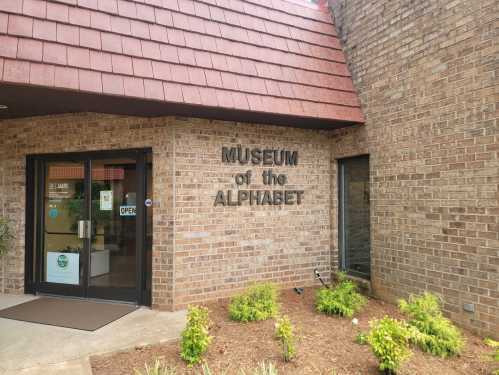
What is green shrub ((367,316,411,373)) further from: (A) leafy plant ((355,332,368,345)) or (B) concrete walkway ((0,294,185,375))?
(B) concrete walkway ((0,294,185,375))

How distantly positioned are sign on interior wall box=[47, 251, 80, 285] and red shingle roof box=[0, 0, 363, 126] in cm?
340

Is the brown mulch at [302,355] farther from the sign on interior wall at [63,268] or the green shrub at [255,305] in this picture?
the sign on interior wall at [63,268]

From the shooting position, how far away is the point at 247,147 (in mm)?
6355

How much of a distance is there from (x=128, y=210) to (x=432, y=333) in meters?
4.61

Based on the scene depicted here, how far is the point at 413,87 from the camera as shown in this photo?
5.52m

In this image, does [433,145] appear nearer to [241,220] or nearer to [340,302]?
[340,302]

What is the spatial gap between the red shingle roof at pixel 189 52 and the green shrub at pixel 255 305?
8.53 feet

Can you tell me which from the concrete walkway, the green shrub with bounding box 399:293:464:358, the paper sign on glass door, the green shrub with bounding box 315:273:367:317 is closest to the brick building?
the paper sign on glass door

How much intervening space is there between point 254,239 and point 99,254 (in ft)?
8.58

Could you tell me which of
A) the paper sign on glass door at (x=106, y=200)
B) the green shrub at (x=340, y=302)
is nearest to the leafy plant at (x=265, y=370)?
the green shrub at (x=340, y=302)

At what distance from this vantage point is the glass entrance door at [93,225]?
606cm

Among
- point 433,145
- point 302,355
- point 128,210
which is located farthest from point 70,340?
point 433,145

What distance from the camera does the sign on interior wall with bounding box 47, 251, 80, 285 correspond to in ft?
21.0

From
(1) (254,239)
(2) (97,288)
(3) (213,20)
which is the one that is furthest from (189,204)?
(3) (213,20)
